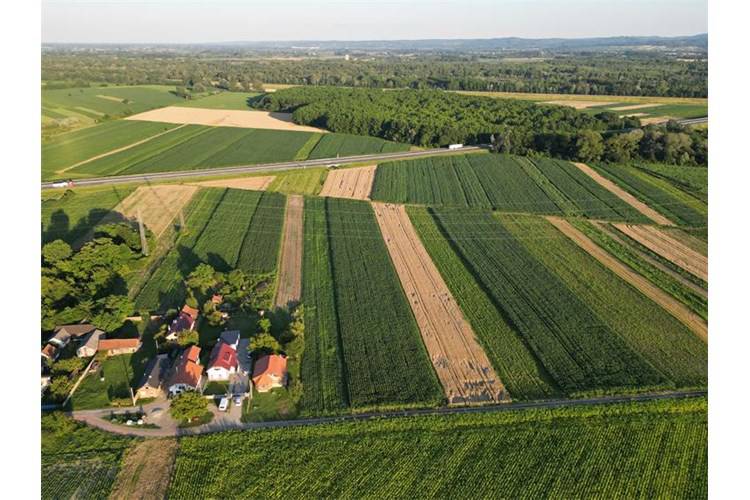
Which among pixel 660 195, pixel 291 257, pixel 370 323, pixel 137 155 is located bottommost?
pixel 370 323

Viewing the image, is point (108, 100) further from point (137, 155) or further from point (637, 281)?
point (637, 281)

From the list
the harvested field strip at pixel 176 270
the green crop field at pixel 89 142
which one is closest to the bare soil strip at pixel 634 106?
the green crop field at pixel 89 142

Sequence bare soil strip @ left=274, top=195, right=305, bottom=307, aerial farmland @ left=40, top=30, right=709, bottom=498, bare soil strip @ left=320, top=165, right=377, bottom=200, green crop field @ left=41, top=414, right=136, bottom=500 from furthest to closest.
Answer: bare soil strip @ left=320, top=165, right=377, bottom=200 < bare soil strip @ left=274, top=195, right=305, bottom=307 < aerial farmland @ left=40, top=30, right=709, bottom=498 < green crop field @ left=41, top=414, right=136, bottom=500

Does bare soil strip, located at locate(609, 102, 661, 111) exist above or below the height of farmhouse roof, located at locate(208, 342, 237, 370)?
above

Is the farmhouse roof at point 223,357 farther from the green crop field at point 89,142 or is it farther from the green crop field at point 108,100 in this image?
the green crop field at point 89,142

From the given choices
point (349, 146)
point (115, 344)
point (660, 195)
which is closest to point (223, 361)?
point (115, 344)

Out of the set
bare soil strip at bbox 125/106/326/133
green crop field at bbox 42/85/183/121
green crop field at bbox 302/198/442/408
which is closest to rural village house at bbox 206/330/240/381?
green crop field at bbox 302/198/442/408

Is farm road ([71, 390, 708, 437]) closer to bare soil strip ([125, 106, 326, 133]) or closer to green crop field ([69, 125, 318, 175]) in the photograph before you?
green crop field ([69, 125, 318, 175])
